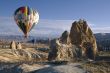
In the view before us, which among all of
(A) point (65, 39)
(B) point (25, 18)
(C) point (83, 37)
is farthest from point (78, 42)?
(B) point (25, 18)

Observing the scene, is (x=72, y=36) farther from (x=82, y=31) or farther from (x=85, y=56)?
(x=85, y=56)

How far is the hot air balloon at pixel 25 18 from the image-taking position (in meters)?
61.0

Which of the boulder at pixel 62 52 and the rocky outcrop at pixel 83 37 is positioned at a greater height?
the rocky outcrop at pixel 83 37

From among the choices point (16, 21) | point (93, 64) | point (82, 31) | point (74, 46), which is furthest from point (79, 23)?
point (93, 64)

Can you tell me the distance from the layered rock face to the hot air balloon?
605cm

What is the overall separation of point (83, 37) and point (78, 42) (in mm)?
1807

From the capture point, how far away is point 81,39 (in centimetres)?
6406

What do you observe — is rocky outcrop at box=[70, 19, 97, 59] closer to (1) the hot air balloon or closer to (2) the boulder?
(2) the boulder

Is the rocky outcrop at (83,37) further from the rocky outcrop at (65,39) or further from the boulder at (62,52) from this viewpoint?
the boulder at (62,52)

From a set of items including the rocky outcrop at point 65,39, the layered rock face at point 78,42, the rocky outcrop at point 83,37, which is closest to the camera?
the layered rock face at point 78,42

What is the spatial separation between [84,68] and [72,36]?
37.6m

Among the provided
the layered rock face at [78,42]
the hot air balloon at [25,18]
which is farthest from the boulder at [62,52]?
the hot air balloon at [25,18]

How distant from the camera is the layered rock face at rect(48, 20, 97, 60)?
56.8 m

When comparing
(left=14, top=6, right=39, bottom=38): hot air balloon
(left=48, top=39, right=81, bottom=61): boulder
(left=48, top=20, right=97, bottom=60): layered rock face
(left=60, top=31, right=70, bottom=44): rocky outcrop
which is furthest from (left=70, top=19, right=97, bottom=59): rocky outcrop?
(left=14, top=6, right=39, bottom=38): hot air balloon
